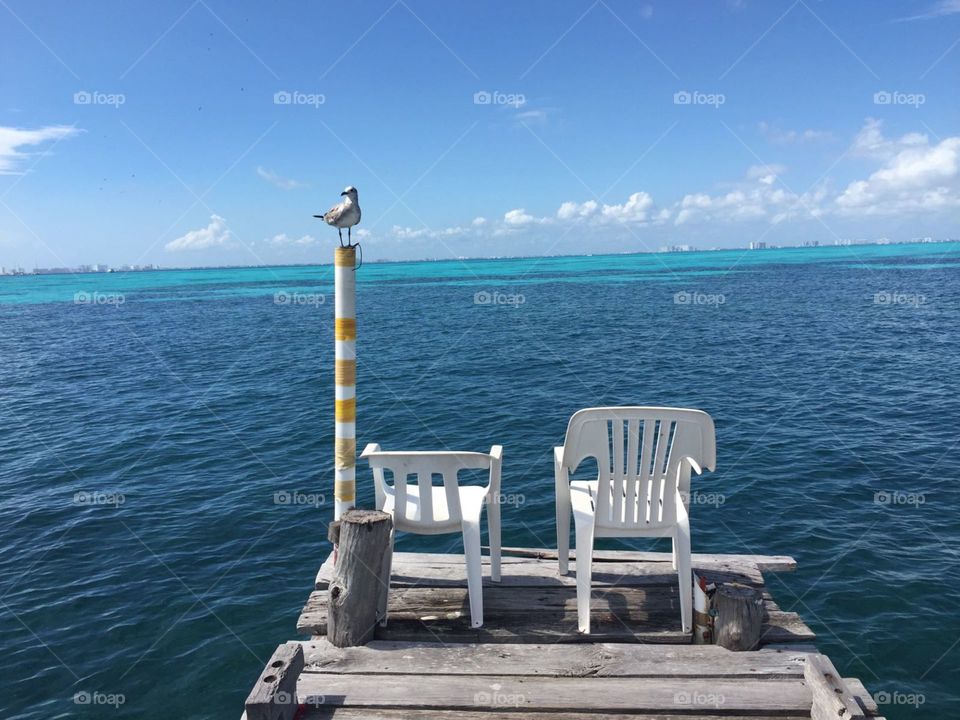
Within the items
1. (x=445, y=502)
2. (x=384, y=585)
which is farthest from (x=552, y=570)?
(x=384, y=585)

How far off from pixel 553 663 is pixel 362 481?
282 inches

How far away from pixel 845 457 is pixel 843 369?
32.5 feet

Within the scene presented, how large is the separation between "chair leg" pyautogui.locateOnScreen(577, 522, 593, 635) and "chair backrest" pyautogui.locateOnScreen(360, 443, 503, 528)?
79cm

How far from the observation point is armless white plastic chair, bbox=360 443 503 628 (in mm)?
4574

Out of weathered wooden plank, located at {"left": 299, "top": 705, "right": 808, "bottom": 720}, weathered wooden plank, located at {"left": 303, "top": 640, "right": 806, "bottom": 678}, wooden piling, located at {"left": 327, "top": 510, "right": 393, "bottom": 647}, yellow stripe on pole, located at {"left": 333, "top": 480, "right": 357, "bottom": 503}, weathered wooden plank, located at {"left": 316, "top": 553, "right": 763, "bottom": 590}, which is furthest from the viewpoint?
yellow stripe on pole, located at {"left": 333, "top": 480, "right": 357, "bottom": 503}

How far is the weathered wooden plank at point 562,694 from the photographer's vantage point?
373cm

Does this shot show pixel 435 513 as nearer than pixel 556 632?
No

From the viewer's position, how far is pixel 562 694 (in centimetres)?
385

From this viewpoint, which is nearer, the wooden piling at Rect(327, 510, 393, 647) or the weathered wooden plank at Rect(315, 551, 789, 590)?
the wooden piling at Rect(327, 510, 393, 647)

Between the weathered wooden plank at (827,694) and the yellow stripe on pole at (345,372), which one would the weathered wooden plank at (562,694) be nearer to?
the weathered wooden plank at (827,694)

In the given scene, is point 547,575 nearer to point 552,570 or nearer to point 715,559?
point 552,570

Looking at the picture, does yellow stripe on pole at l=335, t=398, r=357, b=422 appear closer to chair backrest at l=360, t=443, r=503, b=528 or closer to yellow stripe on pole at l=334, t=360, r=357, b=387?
yellow stripe on pole at l=334, t=360, r=357, b=387

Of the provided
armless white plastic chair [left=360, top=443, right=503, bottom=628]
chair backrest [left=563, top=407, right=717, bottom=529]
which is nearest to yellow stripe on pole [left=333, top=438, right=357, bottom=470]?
armless white plastic chair [left=360, top=443, right=503, bottom=628]

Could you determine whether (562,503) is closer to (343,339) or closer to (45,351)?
(343,339)
